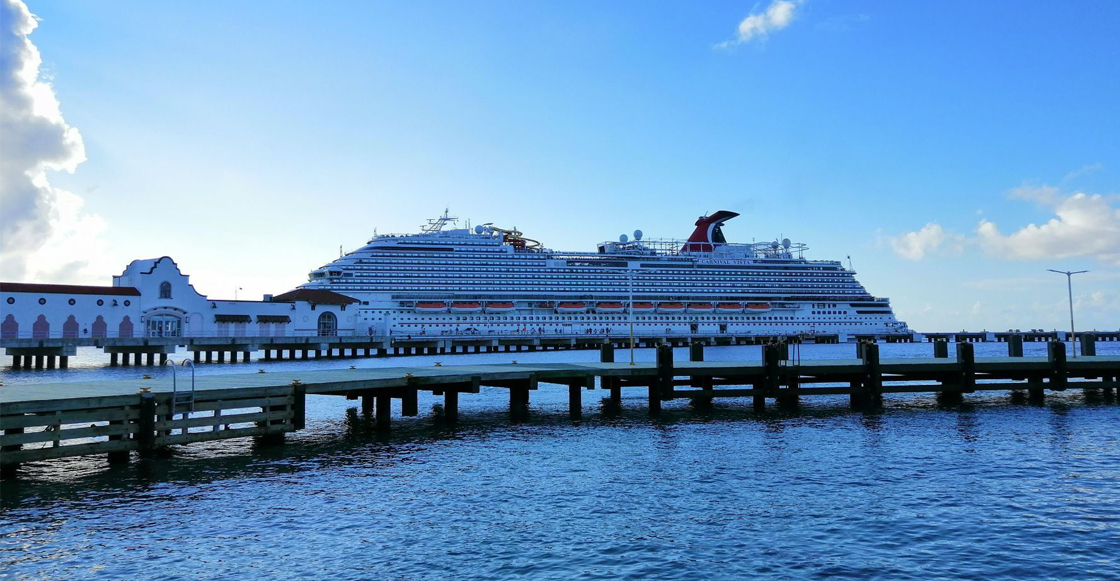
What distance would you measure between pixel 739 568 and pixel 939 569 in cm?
281

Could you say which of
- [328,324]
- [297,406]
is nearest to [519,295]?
[328,324]

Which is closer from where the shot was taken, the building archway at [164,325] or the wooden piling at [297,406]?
the wooden piling at [297,406]

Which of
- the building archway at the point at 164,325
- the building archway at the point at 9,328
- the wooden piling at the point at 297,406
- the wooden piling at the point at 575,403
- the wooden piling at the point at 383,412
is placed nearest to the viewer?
the wooden piling at the point at 297,406

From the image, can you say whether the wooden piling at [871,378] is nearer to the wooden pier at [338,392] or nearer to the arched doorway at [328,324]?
the wooden pier at [338,392]

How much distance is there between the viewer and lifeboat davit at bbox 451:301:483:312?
95750 mm

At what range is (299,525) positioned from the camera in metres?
13.0

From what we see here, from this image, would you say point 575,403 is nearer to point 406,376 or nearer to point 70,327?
point 406,376

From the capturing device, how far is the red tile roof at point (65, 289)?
199ft

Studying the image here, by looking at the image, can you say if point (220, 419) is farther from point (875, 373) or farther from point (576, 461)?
point (875, 373)

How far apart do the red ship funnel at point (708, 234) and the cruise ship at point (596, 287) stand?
0.17m

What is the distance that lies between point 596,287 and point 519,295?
11085mm

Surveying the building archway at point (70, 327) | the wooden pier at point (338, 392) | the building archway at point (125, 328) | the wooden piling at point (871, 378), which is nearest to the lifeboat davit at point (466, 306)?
the building archway at point (125, 328)

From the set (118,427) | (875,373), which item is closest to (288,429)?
(118,427)

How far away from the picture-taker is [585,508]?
46.9 feet
